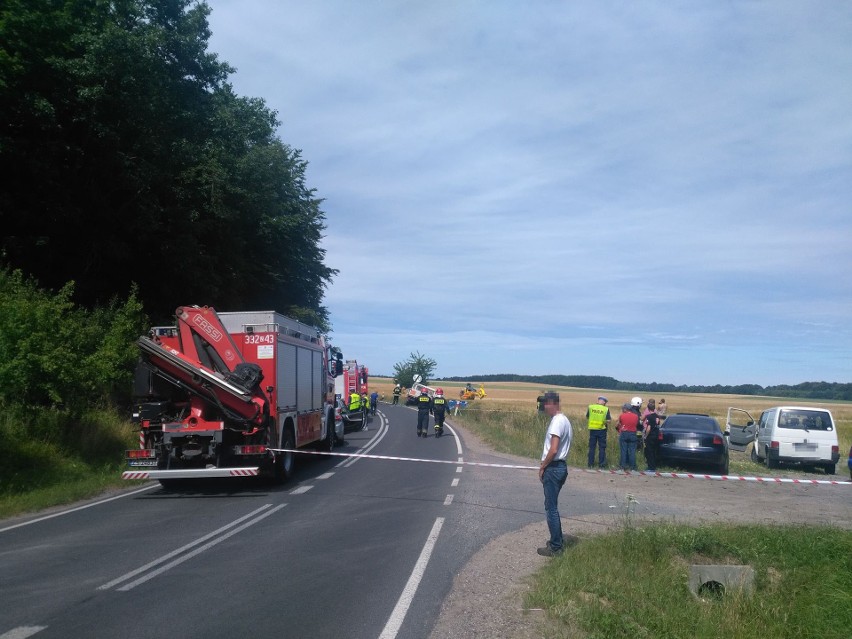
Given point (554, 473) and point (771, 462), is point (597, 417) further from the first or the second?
point (554, 473)

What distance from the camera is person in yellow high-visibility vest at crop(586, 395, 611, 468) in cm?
1752

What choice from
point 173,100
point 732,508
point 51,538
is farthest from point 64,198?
point 732,508

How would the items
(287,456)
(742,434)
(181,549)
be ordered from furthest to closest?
(742,434) → (287,456) → (181,549)

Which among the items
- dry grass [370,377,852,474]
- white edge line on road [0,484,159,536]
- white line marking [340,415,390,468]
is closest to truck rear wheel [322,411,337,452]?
white line marking [340,415,390,468]

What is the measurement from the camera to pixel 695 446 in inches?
676

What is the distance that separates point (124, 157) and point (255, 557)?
1889 centimetres

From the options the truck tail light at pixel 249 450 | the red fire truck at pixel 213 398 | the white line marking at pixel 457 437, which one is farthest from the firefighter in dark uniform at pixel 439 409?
the truck tail light at pixel 249 450

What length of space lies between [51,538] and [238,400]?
172 inches

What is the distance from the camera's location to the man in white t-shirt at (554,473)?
8531mm

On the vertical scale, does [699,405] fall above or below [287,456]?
above

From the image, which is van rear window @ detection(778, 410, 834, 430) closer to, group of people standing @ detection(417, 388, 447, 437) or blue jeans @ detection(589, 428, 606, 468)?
blue jeans @ detection(589, 428, 606, 468)

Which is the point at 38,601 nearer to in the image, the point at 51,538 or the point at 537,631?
the point at 51,538

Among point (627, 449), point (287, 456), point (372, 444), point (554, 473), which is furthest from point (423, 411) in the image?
point (554, 473)

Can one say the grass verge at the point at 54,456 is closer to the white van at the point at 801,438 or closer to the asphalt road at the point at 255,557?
the asphalt road at the point at 255,557
